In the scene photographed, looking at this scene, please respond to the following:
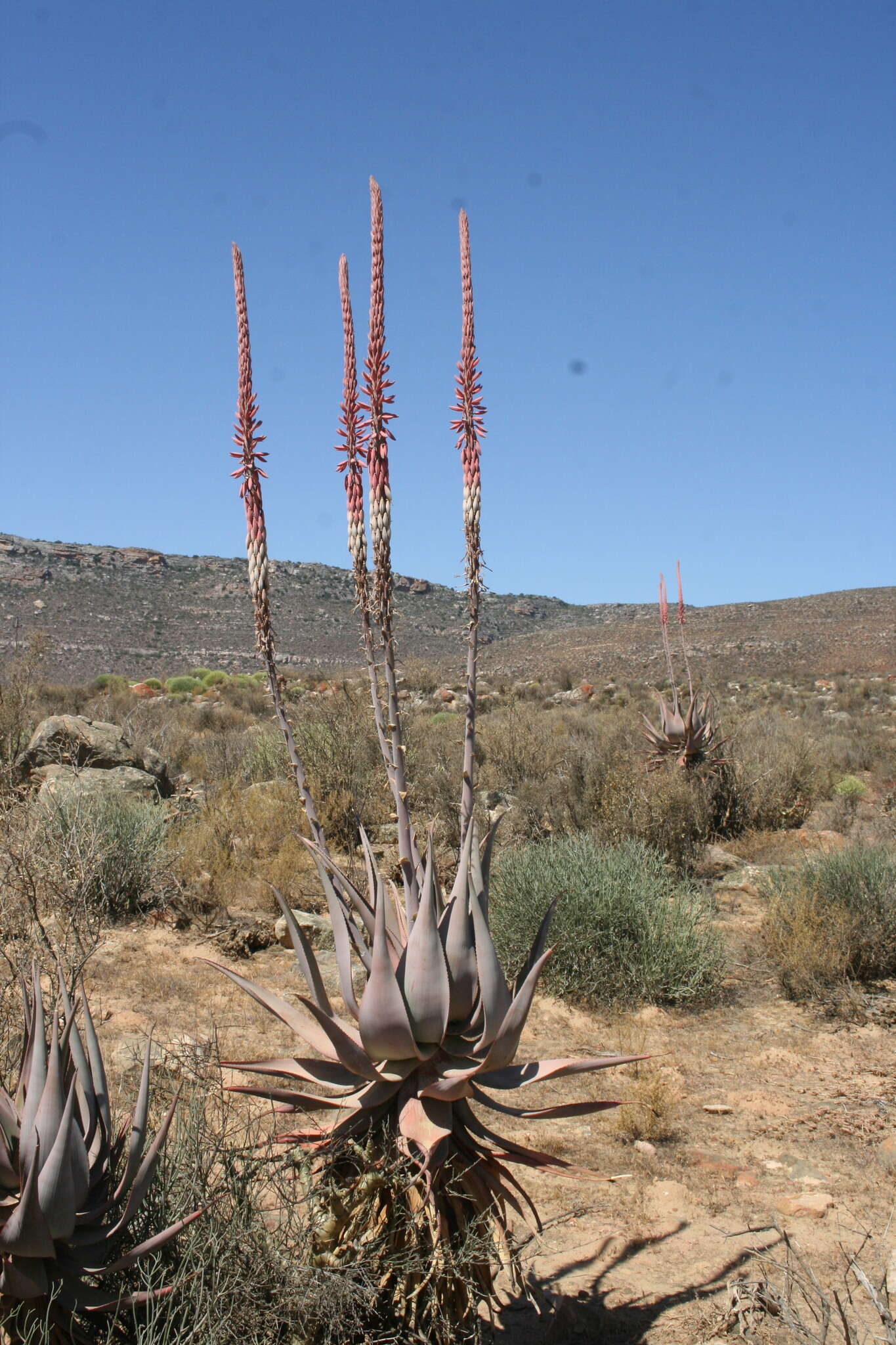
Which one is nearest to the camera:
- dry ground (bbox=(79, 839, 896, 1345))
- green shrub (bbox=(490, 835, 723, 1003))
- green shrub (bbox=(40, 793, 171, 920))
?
dry ground (bbox=(79, 839, 896, 1345))

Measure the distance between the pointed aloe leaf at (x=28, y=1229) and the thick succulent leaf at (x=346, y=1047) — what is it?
0.76 m

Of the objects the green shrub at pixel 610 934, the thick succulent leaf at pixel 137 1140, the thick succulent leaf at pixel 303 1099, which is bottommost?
the green shrub at pixel 610 934

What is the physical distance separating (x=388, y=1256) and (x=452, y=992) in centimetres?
77

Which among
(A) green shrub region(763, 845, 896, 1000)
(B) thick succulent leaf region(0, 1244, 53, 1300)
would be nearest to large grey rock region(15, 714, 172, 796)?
(A) green shrub region(763, 845, 896, 1000)

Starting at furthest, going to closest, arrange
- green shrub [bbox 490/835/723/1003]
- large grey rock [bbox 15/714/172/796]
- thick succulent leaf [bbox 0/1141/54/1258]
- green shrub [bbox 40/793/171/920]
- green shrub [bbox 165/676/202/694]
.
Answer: green shrub [bbox 165/676/202/694], large grey rock [bbox 15/714/172/796], green shrub [bbox 40/793/171/920], green shrub [bbox 490/835/723/1003], thick succulent leaf [bbox 0/1141/54/1258]

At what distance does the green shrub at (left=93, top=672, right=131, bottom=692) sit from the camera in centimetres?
2700

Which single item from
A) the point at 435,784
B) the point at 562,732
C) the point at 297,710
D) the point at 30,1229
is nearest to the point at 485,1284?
the point at 30,1229

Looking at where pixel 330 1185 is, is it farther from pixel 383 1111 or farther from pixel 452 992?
pixel 452 992

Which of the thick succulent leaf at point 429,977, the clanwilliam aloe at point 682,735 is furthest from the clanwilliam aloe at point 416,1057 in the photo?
the clanwilliam aloe at point 682,735

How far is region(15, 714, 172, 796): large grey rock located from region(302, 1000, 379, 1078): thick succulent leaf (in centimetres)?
989

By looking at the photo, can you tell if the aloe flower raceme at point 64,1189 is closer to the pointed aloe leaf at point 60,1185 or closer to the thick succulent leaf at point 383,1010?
the pointed aloe leaf at point 60,1185

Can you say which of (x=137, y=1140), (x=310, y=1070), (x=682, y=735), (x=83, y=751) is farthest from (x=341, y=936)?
(x=83, y=751)

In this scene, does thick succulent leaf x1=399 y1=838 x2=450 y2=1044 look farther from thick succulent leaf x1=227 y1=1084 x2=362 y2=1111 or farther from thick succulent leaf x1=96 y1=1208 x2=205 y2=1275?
thick succulent leaf x1=96 y1=1208 x2=205 y2=1275

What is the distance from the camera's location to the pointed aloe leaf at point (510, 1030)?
257 cm
